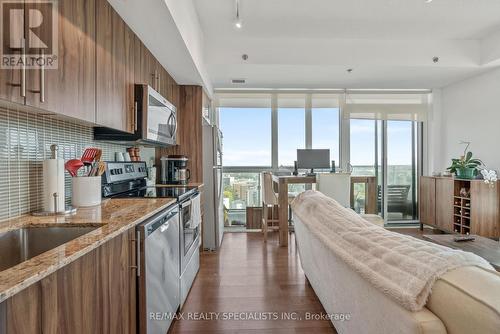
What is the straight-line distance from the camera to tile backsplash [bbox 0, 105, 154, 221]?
1294 mm

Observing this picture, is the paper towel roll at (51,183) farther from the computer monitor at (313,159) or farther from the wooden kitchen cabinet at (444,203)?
the wooden kitchen cabinet at (444,203)

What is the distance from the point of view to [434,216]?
430cm

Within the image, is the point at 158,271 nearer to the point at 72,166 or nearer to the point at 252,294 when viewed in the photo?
the point at 72,166

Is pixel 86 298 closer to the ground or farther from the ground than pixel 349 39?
closer to the ground

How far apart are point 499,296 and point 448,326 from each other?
17 cm

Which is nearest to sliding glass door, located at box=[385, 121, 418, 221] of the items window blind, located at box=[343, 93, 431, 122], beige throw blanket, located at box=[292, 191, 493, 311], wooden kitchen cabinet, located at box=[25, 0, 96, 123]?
window blind, located at box=[343, 93, 431, 122]

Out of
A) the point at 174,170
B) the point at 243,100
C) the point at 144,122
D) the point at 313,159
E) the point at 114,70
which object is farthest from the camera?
the point at 243,100

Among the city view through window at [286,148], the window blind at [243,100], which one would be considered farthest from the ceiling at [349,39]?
the city view through window at [286,148]

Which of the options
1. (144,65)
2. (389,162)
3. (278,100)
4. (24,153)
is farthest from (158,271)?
(389,162)

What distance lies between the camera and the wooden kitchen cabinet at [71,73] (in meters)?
1.12

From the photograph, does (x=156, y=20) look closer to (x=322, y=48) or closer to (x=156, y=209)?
(x=156, y=209)

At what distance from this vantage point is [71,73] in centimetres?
133

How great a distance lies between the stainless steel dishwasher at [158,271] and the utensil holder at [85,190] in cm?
46

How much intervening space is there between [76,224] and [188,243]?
4.16ft
